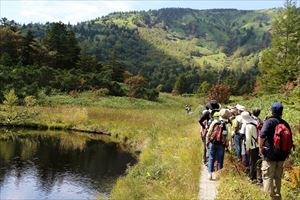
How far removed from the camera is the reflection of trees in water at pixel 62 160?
75.1 feet

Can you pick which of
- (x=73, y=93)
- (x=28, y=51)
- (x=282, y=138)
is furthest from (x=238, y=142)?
(x=28, y=51)

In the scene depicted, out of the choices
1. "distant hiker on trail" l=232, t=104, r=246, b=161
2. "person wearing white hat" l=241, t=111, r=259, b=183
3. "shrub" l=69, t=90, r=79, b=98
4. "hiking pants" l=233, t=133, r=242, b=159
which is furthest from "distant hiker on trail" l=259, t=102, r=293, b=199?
"shrub" l=69, t=90, r=79, b=98

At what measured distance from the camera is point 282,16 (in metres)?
51.8

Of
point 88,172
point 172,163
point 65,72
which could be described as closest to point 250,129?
point 172,163

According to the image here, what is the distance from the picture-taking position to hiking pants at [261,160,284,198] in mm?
10062

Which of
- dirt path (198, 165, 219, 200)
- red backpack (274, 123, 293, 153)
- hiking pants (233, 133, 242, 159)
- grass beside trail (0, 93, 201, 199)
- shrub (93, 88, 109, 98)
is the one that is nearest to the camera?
red backpack (274, 123, 293, 153)

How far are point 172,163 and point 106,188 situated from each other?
573cm

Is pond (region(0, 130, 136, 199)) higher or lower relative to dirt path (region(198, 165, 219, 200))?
lower

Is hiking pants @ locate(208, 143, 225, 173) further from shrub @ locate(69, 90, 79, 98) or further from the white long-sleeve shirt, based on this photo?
shrub @ locate(69, 90, 79, 98)

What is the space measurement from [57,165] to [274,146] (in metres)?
18.0

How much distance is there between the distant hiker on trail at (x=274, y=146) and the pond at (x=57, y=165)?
10425 mm

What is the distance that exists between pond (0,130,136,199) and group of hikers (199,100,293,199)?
777 cm

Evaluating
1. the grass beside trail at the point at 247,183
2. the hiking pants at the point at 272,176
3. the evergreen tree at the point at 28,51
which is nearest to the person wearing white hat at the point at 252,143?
the grass beside trail at the point at 247,183

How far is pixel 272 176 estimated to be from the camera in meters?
10.1
